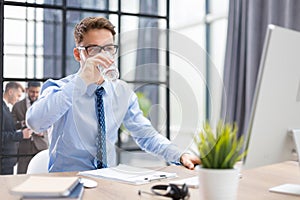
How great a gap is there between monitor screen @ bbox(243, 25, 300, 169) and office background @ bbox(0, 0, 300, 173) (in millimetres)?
223

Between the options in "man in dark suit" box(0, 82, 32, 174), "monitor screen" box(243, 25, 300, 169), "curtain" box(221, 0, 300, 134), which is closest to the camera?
"monitor screen" box(243, 25, 300, 169)

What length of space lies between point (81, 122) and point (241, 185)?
0.68 metres

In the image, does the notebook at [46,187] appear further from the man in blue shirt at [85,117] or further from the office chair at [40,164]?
the office chair at [40,164]

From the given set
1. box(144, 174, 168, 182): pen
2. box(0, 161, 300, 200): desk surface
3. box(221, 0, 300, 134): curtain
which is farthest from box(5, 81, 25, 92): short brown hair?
box(144, 174, 168, 182): pen

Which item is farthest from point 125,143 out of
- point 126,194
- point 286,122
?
point 286,122

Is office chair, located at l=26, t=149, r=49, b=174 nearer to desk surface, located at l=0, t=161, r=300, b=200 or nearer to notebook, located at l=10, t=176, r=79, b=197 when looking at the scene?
desk surface, located at l=0, t=161, r=300, b=200

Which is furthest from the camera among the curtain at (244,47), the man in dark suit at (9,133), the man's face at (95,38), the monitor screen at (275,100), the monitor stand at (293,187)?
the curtain at (244,47)

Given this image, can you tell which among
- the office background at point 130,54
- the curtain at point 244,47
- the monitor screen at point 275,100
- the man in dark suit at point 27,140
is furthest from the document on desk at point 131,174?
the curtain at point 244,47

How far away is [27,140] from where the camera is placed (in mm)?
2623

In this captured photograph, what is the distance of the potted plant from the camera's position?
94 centimetres

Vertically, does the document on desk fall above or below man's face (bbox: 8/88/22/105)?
below

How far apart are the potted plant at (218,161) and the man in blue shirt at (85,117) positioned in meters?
0.62

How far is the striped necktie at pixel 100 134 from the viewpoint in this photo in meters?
1.68

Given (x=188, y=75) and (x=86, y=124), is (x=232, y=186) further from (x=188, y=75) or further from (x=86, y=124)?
(x=86, y=124)
